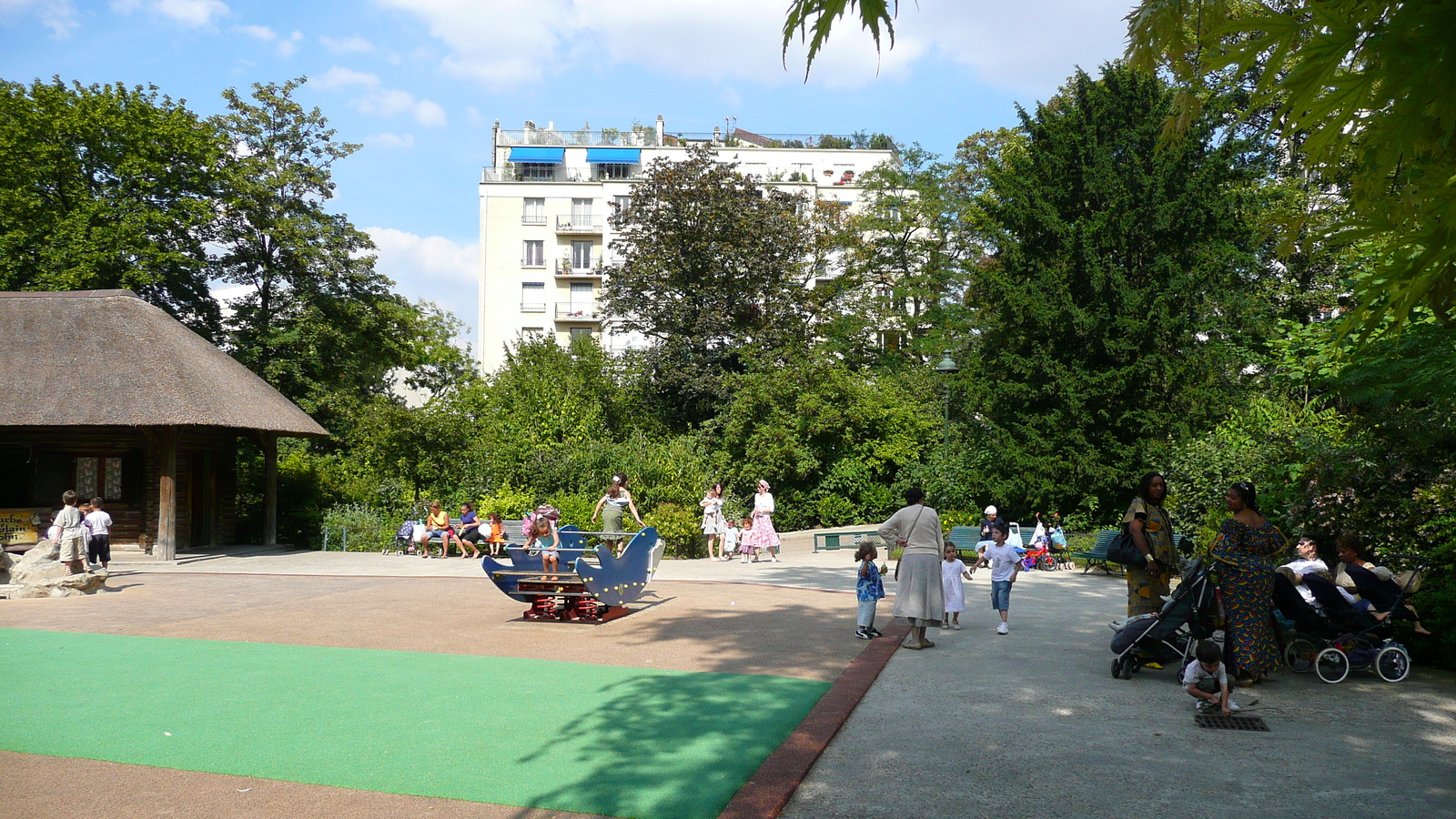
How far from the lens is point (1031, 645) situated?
33.9 feet

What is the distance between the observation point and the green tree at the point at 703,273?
33.2 meters

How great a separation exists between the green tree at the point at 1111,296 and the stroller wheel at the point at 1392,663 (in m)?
13.5

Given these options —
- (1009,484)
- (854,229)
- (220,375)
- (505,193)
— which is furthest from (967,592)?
(505,193)

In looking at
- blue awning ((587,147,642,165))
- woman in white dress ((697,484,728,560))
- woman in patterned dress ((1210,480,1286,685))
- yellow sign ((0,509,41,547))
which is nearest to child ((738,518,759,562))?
woman in white dress ((697,484,728,560))

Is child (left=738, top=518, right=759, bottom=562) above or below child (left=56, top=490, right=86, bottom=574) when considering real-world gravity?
below

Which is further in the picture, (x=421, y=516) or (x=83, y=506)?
(x=421, y=516)

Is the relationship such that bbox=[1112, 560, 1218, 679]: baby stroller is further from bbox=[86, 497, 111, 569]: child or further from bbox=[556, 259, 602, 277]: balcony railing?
bbox=[556, 259, 602, 277]: balcony railing

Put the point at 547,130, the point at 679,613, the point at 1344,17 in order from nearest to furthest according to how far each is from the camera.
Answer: the point at 1344,17 → the point at 679,613 → the point at 547,130

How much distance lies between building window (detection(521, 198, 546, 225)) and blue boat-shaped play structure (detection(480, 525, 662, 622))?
45.8 m

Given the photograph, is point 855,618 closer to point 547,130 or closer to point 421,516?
point 421,516

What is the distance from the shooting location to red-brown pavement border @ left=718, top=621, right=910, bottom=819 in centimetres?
521

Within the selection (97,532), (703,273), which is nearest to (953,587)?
(97,532)

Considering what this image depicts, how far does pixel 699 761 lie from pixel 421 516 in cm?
2199

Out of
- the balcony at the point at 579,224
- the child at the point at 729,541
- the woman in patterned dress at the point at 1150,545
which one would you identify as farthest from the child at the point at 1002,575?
the balcony at the point at 579,224
